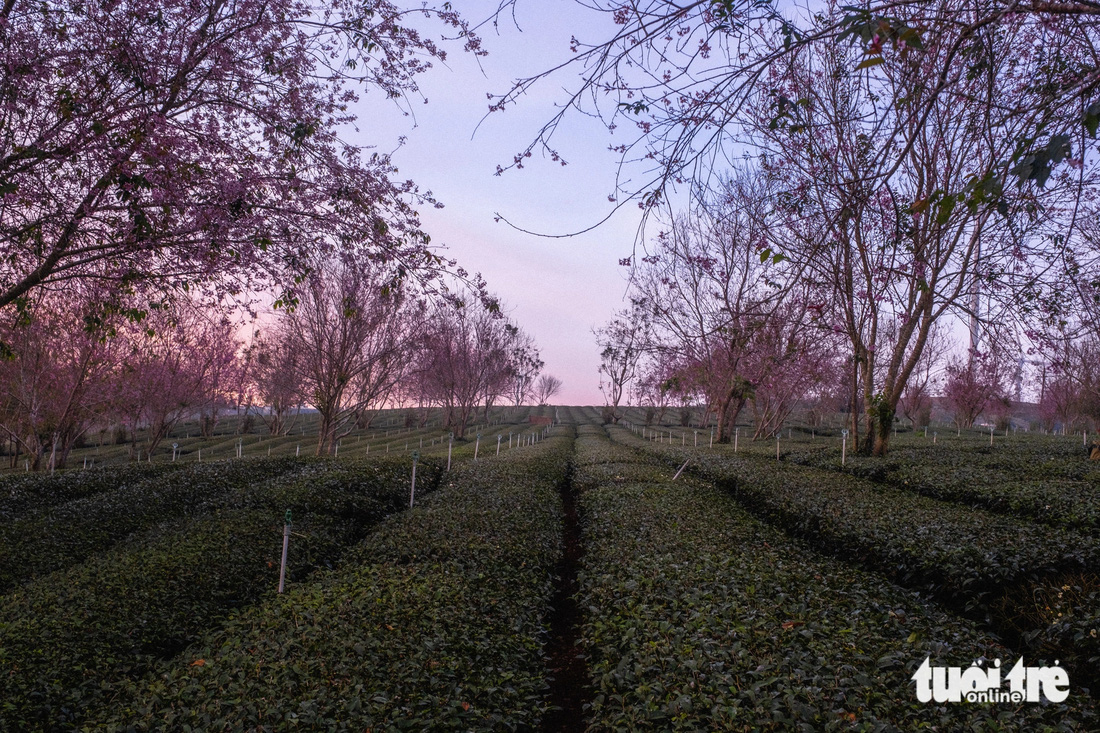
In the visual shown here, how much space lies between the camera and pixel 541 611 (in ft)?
25.2

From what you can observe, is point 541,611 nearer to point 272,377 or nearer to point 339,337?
point 339,337

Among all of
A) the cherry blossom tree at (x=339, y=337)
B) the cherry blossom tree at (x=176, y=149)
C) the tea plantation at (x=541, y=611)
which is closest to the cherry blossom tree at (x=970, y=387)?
the tea plantation at (x=541, y=611)

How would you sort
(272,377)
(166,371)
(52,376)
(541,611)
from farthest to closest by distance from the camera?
(272,377), (166,371), (52,376), (541,611)

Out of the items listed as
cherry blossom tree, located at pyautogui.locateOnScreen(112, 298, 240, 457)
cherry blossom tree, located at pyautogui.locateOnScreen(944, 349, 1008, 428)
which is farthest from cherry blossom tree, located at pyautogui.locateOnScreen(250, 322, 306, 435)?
cherry blossom tree, located at pyautogui.locateOnScreen(944, 349, 1008, 428)

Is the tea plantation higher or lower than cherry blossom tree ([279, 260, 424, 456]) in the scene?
lower

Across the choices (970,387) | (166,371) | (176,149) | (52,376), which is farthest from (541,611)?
(970,387)

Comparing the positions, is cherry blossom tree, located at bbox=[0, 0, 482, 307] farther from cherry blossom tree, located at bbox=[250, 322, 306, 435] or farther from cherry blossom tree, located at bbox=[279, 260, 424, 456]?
cherry blossom tree, located at bbox=[250, 322, 306, 435]

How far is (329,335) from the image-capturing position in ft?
71.4

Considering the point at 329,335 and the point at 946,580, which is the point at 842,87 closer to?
the point at 946,580

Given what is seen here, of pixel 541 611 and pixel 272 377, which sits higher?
pixel 272 377

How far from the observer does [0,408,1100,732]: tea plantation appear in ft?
15.1

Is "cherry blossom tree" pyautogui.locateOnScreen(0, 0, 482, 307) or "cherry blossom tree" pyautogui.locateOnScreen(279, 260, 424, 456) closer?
"cherry blossom tree" pyautogui.locateOnScreen(0, 0, 482, 307)

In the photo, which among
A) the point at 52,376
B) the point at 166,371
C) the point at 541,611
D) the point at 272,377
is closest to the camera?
the point at 541,611

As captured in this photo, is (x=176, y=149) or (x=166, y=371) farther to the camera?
(x=166, y=371)
